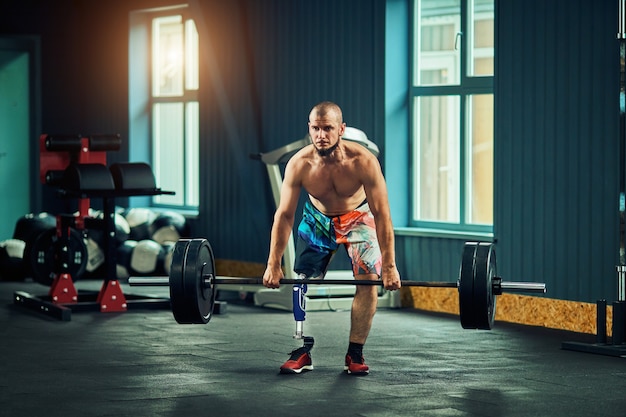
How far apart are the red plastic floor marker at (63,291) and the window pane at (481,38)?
2.91 metres

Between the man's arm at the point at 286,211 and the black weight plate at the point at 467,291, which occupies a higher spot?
the man's arm at the point at 286,211

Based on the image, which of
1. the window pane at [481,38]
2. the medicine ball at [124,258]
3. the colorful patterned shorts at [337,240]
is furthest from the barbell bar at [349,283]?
the medicine ball at [124,258]

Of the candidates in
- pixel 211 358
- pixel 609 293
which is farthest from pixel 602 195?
pixel 211 358

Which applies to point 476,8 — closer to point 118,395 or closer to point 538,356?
point 538,356

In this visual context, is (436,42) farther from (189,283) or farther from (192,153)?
(189,283)

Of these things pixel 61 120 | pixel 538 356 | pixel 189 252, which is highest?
pixel 61 120

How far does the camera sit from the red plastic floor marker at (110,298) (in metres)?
7.89

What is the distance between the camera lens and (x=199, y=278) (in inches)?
208

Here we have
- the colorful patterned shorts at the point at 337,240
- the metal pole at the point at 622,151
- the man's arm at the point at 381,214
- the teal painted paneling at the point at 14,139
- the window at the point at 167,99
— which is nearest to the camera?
the man's arm at the point at 381,214

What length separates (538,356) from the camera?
611 centimetres

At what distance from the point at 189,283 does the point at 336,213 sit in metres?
0.74

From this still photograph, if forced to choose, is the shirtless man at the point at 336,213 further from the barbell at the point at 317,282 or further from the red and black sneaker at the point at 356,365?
the barbell at the point at 317,282

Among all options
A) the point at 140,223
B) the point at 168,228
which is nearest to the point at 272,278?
the point at 168,228

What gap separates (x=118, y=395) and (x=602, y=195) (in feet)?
10.2
